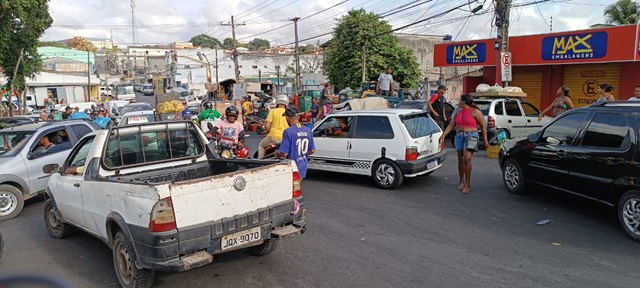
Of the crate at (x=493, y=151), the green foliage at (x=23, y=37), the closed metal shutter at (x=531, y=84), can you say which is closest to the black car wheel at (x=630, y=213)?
the crate at (x=493, y=151)

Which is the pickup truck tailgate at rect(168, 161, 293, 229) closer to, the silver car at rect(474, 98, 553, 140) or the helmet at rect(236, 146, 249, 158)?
the helmet at rect(236, 146, 249, 158)

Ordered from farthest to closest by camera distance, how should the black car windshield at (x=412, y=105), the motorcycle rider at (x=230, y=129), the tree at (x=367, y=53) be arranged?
the tree at (x=367, y=53) → the black car windshield at (x=412, y=105) → the motorcycle rider at (x=230, y=129)

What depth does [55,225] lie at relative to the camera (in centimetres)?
642

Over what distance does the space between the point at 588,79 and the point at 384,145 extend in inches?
515

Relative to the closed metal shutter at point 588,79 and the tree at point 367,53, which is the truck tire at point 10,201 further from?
the tree at point 367,53

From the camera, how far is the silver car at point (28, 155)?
7.95 meters

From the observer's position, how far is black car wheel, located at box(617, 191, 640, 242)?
551 centimetres

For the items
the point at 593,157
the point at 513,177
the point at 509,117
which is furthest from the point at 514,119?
the point at 593,157

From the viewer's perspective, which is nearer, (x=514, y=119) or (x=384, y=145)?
(x=384, y=145)

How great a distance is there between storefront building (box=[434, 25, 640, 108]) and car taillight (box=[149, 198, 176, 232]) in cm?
1667

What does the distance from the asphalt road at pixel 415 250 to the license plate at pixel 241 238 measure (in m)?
0.51

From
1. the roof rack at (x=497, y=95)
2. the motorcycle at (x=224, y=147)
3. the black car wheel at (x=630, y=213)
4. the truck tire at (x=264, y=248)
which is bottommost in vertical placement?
the truck tire at (x=264, y=248)

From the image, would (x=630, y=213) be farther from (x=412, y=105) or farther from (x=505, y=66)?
(x=505, y=66)

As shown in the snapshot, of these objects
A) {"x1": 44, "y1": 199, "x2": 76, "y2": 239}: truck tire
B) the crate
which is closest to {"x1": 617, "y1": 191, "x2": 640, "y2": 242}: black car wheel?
the crate
